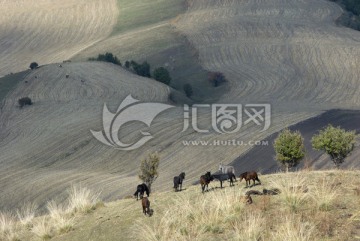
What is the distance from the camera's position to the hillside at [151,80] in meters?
54.7

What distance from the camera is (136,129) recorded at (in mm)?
63812

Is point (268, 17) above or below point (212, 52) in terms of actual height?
above

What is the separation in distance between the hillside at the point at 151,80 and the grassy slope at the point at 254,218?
88.9 ft

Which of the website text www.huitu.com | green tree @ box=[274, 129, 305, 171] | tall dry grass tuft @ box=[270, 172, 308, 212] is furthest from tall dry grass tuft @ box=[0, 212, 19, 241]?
the website text www.huitu.com

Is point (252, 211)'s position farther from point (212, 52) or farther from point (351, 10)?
point (351, 10)

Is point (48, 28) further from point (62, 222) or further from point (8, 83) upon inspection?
point (62, 222)

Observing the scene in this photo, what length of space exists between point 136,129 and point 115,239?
159 feet

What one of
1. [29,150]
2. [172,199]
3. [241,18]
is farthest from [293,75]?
[172,199]

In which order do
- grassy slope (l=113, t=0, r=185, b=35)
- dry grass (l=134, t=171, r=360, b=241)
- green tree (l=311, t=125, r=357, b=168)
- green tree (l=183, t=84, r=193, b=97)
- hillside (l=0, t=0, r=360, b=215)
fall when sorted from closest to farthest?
dry grass (l=134, t=171, r=360, b=241) → green tree (l=311, t=125, r=357, b=168) → hillside (l=0, t=0, r=360, b=215) → green tree (l=183, t=84, r=193, b=97) → grassy slope (l=113, t=0, r=185, b=35)

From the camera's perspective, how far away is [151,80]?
94188mm

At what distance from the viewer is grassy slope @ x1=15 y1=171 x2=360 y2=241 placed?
1272cm

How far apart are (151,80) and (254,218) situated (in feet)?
269

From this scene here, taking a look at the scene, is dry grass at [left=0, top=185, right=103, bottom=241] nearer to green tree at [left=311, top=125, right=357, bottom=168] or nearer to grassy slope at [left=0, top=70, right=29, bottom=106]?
green tree at [left=311, top=125, right=357, bottom=168]

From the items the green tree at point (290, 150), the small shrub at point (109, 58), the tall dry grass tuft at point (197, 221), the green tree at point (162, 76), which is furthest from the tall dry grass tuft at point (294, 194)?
the small shrub at point (109, 58)
